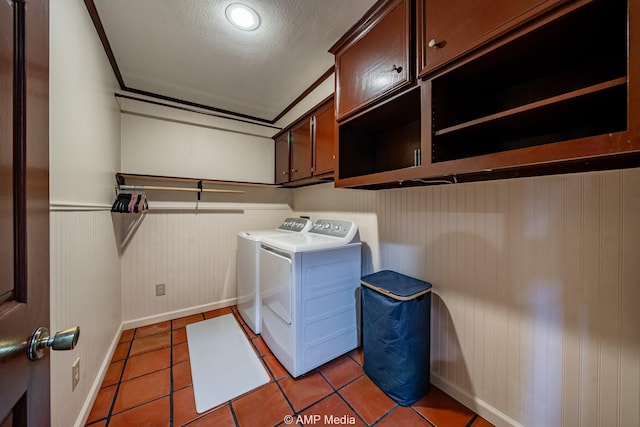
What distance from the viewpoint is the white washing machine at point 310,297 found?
5.33 ft

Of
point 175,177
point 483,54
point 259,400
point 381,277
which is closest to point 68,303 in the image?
point 259,400

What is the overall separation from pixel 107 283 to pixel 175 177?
3.58 feet

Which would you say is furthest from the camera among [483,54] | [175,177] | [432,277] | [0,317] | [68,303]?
[175,177]

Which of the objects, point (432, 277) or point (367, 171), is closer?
point (432, 277)

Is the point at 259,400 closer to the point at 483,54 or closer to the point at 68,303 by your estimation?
the point at 68,303

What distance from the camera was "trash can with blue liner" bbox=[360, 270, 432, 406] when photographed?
139 centimetres

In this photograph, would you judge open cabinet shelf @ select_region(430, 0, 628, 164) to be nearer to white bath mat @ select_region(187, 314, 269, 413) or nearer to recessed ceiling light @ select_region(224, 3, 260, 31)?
recessed ceiling light @ select_region(224, 3, 260, 31)

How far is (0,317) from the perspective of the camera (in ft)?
1.42

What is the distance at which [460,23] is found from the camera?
0.99 metres

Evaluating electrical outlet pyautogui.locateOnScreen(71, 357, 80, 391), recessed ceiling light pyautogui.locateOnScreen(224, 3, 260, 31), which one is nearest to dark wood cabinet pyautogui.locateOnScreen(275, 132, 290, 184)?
recessed ceiling light pyautogui.locateOnScreen(224, 3, 260, 31)

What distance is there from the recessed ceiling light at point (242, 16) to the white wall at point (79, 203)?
80 cm

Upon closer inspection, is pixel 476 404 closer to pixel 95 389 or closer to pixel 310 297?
pixel 310 297

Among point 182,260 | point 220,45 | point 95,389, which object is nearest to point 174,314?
point 182,260

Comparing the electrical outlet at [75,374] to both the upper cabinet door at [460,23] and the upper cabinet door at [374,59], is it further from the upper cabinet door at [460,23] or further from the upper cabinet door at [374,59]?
the upper cabinet door at [460,23]
